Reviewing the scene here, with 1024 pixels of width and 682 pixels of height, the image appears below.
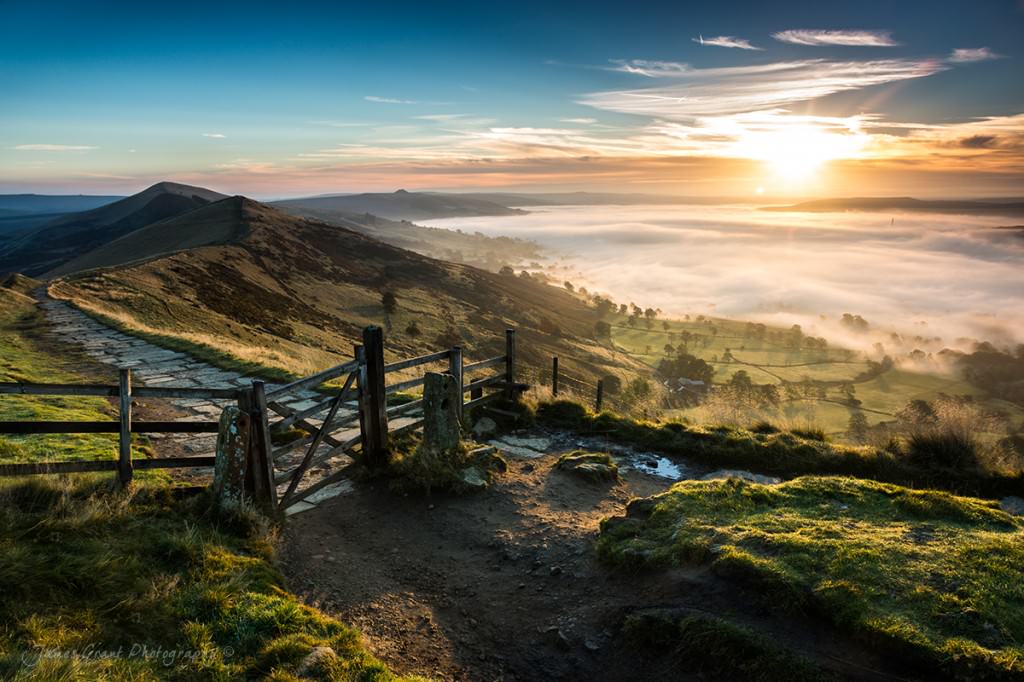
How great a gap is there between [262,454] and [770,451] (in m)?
9.97

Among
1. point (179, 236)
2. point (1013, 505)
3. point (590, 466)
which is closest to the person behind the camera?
point (1013, 505)

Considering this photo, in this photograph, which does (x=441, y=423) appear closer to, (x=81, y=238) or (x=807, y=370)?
(x=807, y=370)

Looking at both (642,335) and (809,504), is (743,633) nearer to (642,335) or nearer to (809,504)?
(809,504)

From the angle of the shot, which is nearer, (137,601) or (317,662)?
(317,662)

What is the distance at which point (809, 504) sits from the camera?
7789mm

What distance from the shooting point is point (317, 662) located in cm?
463

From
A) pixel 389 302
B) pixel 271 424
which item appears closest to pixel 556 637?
pixel 271 424

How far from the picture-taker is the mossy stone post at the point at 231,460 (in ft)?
22.7

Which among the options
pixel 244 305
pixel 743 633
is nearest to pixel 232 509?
pixel 743 633

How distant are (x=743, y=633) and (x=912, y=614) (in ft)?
5.06

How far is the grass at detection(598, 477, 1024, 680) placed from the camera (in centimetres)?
474

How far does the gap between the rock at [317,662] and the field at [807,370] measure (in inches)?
2981

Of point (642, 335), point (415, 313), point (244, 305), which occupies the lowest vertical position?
point (642, 335)

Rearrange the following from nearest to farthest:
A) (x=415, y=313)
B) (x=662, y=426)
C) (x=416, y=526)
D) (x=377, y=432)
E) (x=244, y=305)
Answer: (x=416, y=526)
(x=377, y=432)
(x=662, y=426)
(x=244, y=305)
(x=415, y=313)
